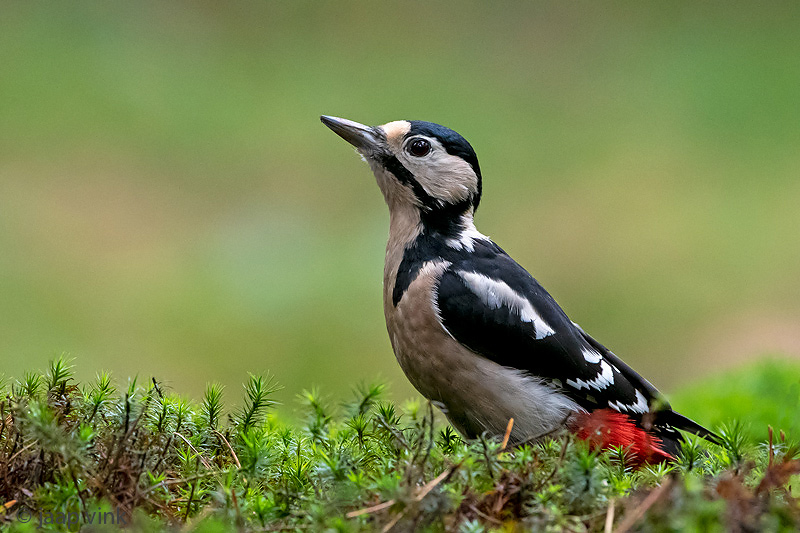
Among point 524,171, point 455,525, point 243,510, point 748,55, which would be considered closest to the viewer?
point 455,525

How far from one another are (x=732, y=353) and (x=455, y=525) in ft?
19.5

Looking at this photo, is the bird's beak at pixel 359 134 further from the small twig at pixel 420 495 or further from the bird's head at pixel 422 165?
the small twig at pixel 420 495

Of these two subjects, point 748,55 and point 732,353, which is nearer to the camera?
point 732,353

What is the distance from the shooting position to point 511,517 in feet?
6.06

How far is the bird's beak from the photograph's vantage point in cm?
338

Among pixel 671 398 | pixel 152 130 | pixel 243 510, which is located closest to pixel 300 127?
pixel 152 130

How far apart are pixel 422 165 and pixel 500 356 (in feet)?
2.65

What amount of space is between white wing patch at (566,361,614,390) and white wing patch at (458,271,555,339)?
0.19 meters

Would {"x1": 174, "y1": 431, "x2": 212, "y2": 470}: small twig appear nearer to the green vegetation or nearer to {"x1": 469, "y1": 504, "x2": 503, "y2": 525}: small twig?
the green vegetation

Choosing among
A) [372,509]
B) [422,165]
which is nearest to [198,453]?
[372,509]

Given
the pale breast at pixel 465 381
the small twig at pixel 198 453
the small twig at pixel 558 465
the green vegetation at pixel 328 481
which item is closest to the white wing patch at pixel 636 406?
the pale breast at pixel 465 381

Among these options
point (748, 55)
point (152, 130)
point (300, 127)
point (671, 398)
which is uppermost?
point (748, 55)

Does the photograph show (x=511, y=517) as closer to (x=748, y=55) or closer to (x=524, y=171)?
(x=524, y=171)

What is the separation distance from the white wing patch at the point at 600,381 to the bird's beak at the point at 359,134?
44.4 inches
